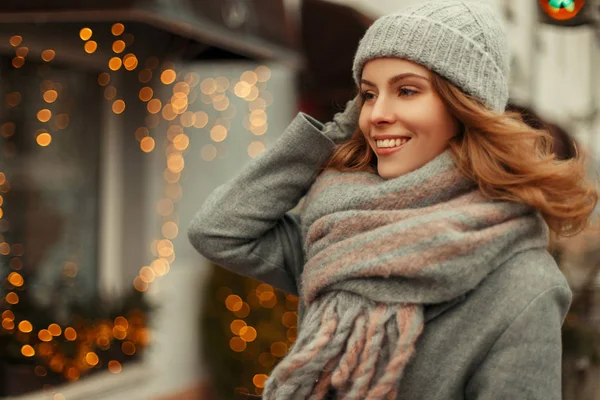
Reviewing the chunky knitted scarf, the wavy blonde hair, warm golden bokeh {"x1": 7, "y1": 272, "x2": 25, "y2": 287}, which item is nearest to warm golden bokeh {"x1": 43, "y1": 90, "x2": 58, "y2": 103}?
warm golden bokeh {"x1": 7, "y1": 272, "x2": 25, "y2": 287}

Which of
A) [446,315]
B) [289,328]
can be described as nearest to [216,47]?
[289,328]

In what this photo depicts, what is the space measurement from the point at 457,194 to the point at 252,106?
17.7 ft

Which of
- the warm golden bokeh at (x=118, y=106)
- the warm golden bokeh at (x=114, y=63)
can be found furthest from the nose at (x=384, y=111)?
the warm golden bokeh at (x=118, y=106)

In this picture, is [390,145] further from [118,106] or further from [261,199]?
[118,106]

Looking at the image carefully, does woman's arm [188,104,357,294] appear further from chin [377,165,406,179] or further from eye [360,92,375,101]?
chin [377,165,406,179]

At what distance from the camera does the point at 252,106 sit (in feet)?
24.2

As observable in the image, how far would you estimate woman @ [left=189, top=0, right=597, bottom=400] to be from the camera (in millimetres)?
1924

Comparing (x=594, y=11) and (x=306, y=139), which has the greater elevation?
(x=594, y=11)

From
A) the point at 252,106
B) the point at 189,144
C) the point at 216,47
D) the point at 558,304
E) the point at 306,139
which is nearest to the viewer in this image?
the point at 558,304

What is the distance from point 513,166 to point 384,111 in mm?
321

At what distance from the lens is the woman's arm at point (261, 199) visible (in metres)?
2.31

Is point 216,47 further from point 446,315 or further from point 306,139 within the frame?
point 446,315

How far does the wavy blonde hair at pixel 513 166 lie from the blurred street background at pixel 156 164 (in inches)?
79.8

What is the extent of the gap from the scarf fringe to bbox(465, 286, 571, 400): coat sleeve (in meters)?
0.18
